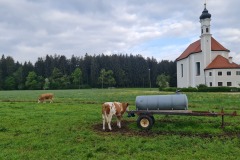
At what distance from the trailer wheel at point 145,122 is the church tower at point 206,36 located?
2446 inches

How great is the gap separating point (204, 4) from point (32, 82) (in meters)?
87.2

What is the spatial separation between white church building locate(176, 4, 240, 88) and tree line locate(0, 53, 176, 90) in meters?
53.6

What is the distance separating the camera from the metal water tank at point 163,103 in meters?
11.9

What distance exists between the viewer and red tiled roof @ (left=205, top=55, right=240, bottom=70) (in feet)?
216

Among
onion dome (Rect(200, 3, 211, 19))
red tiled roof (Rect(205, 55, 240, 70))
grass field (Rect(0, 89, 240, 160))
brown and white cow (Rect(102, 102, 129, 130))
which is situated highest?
onion dome (Rect(200, 3, 211, 19))

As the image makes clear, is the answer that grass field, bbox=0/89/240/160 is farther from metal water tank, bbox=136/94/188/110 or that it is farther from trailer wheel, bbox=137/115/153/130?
metal water tank, bbox=136/94/188/110

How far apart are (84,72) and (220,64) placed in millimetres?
83878

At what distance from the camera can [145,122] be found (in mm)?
11727

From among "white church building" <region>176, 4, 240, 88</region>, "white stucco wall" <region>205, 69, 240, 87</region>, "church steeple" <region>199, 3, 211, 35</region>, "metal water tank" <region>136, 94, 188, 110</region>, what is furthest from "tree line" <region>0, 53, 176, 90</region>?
"metal water tank" <region>136, 94, 188, 110</region>

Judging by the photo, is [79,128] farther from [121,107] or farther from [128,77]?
[128,77]

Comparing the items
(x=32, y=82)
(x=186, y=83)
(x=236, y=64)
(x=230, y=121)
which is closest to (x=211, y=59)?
(x=236, y=64)

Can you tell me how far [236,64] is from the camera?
66.5 meters

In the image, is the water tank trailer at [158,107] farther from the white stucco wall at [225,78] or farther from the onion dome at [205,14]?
the onion dome at [205,14]

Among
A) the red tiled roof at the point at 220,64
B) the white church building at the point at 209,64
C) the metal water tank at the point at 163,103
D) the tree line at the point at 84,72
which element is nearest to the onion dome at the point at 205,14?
A: the white church building at the point at 209,64
